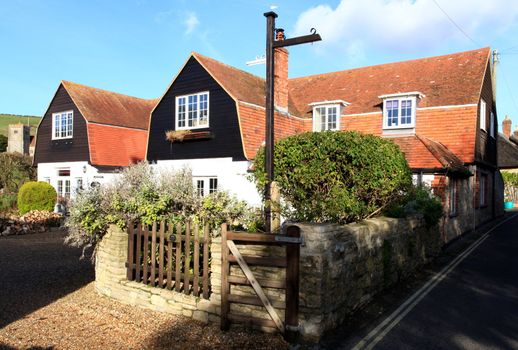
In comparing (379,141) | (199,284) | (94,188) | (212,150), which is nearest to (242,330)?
(199,284)

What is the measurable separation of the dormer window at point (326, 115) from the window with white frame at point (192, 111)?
512cm

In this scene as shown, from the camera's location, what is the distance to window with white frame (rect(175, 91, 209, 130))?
1862 cm

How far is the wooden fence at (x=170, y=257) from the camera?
6.62 metres

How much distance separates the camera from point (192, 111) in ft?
63.1

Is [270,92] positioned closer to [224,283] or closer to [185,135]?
[224,283]

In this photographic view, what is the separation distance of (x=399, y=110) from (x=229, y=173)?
25.7ft

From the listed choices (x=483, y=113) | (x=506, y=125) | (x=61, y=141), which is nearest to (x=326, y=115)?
(x=483, y=113)

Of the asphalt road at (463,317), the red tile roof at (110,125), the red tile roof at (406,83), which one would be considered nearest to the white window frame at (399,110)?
the red tile roof at (406,83)

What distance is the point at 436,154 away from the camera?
14992mm

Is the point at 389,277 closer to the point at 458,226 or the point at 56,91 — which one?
the point at 458,226

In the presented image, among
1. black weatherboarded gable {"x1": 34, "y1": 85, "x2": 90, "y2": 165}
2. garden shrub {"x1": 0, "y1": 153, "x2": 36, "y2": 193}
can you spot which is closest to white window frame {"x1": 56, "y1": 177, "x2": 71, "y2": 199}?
black weatherboarded gable {"x1": 34, "y1": 85, "x2": 90, "y2": 165}

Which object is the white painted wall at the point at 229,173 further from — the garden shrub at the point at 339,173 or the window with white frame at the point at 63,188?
the window with white frame at the point at 63,188

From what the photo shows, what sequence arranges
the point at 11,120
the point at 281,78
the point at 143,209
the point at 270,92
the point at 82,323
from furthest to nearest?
the point at 11,120
the point at 281,78
the point at 143,209
the point at 270,92
the point at 82,323

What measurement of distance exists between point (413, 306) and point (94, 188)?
265 inches
